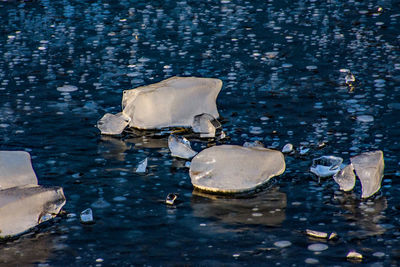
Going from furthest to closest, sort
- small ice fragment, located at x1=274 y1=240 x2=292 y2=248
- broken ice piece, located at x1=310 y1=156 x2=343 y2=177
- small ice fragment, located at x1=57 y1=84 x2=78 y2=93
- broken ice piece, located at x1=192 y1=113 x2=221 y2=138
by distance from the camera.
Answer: small ice fragment, located at x1=57 y1=84 x2=78 y2=93, broken ice piece, located at x1=192 y1=113 x2=221 y2=138, broken ice piece, located at x1=310 y1=156 x2=343 y2=177, small ice fragment, located at x1=274 y1=240 x2=292 y2=248

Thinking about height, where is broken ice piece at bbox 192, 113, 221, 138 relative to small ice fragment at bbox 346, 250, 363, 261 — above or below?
below

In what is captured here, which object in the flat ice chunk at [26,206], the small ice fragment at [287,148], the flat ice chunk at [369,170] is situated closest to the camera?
the flat ice chunk at [26,206]

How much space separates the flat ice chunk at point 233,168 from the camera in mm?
2621

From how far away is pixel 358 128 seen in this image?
10.4 ft

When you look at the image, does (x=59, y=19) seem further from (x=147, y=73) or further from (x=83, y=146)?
(x=83, y=146)

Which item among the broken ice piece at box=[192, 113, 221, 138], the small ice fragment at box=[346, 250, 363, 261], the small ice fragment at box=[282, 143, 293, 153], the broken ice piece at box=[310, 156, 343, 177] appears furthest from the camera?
the broken ice piece at box=[192, 113, 221, 138]

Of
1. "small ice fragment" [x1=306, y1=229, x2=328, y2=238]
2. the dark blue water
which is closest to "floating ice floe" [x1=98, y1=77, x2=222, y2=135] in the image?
the dark blue water

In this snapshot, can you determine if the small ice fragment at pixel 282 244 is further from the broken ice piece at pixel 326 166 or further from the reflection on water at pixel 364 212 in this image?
the broken ice piece at pixel 326 166

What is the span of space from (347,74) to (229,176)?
1.51m

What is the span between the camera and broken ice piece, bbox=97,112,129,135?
327cm

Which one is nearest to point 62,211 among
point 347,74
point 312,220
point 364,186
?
point 312,220

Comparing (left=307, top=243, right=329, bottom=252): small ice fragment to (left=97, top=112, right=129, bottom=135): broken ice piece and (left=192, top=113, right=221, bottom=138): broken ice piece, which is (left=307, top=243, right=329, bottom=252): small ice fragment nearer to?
(left=192, top=113, right=221, bottom=138): broken ice piece

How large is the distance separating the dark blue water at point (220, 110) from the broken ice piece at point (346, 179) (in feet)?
0.13

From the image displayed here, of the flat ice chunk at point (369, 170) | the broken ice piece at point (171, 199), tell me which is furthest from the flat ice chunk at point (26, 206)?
the flat ice chunk at point (369, 170)
